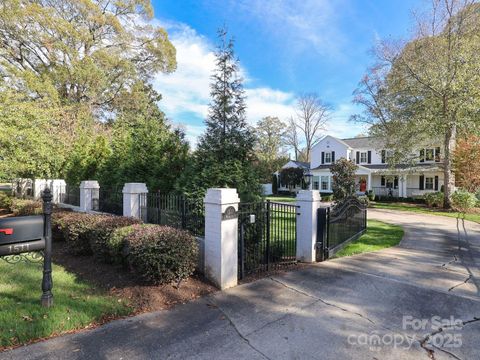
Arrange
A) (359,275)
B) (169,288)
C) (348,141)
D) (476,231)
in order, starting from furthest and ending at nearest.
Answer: (348,141) < (476,231) < (359,275) < (169,288)

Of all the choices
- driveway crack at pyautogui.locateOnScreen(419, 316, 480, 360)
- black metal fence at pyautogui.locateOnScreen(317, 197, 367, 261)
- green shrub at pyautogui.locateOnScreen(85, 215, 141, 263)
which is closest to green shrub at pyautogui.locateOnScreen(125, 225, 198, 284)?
green shrub at pyautogui.locateOnScreen(85, 215, 141, 263)

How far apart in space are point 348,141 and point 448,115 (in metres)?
17.4

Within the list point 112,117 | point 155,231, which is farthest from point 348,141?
point 155,231

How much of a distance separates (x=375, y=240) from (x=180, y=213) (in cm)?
649

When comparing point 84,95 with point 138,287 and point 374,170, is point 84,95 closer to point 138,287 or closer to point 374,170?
point 138,287

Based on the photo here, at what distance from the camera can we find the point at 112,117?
83.5ft

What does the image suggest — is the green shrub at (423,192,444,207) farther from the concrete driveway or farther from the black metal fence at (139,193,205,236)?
the black metal fence at (139,193,205,236)

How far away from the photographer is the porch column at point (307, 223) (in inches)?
241

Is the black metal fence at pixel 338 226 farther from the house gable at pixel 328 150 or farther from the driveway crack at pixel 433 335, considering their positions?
the house gable at pixel 328 150

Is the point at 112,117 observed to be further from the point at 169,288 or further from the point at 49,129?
the point at 169,288

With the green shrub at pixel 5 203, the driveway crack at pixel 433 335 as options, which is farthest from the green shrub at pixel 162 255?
the green shrub at pixel 5 203

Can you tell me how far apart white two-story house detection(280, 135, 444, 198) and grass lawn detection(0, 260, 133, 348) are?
23454mm

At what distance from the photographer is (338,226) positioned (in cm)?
734

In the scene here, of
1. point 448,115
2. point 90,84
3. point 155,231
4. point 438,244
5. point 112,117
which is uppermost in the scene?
point 90,84
